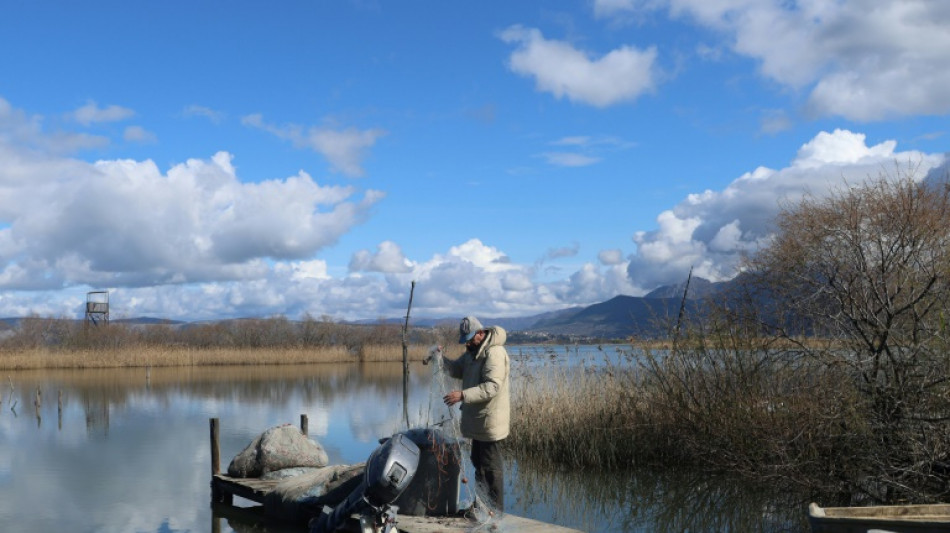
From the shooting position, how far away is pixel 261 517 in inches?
426

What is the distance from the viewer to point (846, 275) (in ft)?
30.4

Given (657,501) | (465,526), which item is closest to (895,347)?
(657,501)

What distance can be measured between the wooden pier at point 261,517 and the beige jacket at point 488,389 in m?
0.80

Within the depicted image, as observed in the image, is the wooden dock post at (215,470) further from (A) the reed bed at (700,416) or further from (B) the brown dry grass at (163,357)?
(B) the brown dry grass at (163,357)

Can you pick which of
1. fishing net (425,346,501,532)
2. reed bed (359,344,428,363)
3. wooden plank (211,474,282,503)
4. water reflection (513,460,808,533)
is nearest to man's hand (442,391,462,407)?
fishing net (425,346,501,532)

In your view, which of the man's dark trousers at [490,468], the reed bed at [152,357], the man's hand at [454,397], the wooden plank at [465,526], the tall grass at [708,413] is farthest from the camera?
the reed bed at [152,357]

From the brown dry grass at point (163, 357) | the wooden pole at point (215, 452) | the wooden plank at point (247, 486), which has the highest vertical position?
the brown dry grass at point (163, 357)

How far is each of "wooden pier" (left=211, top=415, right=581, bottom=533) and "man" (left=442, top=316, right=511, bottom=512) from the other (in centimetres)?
26

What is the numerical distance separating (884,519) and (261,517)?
7.95 metres

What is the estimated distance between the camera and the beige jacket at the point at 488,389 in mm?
6855

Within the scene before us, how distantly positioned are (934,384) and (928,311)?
1.10m

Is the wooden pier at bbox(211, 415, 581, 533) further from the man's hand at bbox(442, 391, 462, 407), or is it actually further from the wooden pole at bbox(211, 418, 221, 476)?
the man's hand at bbox(442, 391, 462, 407)

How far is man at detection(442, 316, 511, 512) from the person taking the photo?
687cm

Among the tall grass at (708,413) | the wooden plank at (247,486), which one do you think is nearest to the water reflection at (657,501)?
the tall grass at (708,413)
